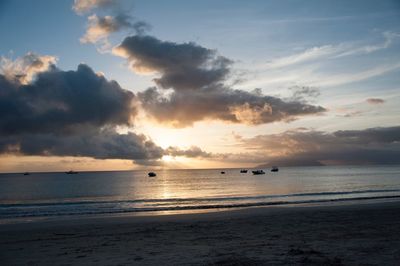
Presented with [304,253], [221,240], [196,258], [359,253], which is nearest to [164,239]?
[221,240]

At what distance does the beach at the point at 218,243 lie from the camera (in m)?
11.8

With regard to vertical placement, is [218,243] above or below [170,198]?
above

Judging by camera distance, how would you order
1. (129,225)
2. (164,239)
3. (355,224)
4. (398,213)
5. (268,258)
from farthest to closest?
(398,213), (129,225), (355,224), (164,239), (268,258)

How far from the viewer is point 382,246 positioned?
13.3 m

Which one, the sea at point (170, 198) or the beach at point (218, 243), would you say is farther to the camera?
the sea at point (170, 198)

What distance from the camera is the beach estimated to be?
38.8 ft

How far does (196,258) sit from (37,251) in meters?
8.06

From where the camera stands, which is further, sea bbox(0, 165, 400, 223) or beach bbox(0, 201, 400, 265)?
sea bbox(0, 165, 400, 223)

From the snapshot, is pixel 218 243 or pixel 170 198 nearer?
pixel 218 243

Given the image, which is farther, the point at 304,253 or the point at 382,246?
the point at 382,246

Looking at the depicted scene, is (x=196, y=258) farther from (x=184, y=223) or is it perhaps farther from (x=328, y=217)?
(x=328, y=217)

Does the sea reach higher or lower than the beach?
lower

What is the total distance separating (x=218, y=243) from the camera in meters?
14.8

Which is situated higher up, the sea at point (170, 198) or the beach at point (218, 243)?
the beach at point (218, 243)
